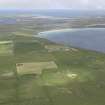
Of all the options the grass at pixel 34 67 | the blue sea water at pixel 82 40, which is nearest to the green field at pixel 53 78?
the grass at pixel 34 67

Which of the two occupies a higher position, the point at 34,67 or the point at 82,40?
the point at 34,67

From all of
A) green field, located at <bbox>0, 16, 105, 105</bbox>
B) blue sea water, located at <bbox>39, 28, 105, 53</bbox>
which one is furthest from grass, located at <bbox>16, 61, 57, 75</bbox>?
blue sea water, located at <bbox>39, 28, 105, 53</bbox>

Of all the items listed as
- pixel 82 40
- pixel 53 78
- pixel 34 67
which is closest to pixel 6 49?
pixel 34 67

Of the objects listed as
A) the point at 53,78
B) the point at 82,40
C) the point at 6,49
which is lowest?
the point at 82,40

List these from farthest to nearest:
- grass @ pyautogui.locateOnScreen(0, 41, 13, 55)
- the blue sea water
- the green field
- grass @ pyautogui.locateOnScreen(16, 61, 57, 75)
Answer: the blue sea water
grass @ pyautogui.locateOnScreen(0, 41, 13, 55)
grass @ pyautogui.locateOnScreen(16, 61, 57, 75)
the green field

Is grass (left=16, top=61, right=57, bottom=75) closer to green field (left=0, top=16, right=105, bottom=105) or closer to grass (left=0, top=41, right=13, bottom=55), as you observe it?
green field (left=0, top=16, right=105, bottom=105)

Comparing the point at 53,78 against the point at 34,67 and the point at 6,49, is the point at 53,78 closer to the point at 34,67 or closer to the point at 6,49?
the point at 34,67

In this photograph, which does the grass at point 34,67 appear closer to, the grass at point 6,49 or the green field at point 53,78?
the green field at point 53,78

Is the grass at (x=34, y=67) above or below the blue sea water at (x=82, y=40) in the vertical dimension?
above

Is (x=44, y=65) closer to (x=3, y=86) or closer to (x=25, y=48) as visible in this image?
(x=3, y=86)

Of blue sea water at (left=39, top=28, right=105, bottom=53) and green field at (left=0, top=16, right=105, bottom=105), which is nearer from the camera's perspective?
green field at (left=0, top=16, right=105, bottom=105)
